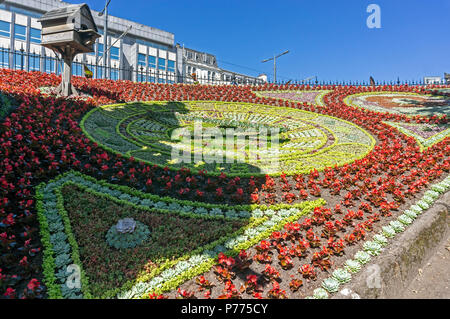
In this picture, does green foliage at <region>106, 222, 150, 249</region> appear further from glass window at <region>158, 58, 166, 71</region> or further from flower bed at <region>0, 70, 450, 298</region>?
glass window at <region>158, 58, 166, 71</region>

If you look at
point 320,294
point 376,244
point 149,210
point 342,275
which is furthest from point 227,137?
point 320,294

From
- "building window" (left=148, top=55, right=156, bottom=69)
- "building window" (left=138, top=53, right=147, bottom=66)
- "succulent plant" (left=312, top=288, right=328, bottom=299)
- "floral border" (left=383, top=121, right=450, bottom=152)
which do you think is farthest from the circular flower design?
"building window" (left=148, top=55, right=156, bottom=69)

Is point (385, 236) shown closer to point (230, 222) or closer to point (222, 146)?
point (230, 222)

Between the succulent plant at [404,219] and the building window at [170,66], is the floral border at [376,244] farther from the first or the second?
the building window at [170,66]

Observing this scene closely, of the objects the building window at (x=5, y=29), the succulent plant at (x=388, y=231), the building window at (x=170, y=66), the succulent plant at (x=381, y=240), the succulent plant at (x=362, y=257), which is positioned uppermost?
the building window at (x=170, y=66)

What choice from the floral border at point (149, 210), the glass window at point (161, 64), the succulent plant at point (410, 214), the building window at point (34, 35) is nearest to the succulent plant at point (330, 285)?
the floral border at point (149, 210)

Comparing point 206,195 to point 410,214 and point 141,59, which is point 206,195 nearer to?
point 410,214

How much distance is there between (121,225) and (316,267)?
342 centimetres

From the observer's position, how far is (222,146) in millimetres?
10648

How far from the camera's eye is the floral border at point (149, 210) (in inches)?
157
